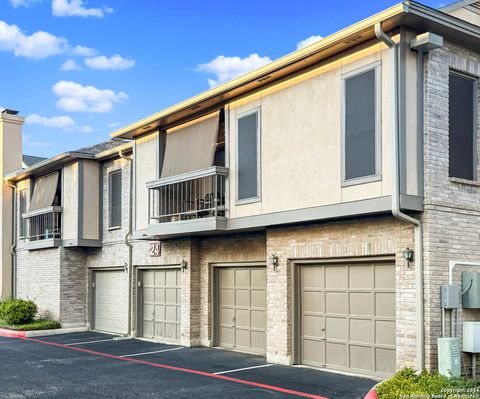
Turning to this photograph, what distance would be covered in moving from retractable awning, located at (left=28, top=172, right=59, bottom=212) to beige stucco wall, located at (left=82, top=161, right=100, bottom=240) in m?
2.17

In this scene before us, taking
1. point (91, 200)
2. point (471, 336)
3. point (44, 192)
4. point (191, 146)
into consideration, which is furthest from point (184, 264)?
point (44, 192)

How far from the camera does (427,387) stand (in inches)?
386

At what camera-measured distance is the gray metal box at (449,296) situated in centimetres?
1108

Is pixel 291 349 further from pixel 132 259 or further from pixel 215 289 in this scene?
pixel 132 259

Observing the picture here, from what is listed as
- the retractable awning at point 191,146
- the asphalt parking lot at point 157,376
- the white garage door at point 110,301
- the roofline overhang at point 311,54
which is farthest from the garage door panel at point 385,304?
the white garage door at point 110,301

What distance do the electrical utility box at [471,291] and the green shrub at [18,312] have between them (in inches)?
651

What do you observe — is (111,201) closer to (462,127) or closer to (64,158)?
(64,158)

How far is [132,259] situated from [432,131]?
11879 millimetres

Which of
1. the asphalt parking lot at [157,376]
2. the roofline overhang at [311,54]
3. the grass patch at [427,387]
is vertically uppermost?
the roofline overhang at [311,54]

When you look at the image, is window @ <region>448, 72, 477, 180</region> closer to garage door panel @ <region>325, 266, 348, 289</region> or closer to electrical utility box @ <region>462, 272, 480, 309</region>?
electrical utility box @ <region>462, 272, 480, 309</region>

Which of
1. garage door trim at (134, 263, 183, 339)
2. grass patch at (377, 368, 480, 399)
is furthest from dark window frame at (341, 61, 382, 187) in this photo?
garage door trim at (134, 263, 183, 339)

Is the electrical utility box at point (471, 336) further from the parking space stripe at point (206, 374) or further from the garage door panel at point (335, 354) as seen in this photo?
the parking space stripe at point (206, 374)

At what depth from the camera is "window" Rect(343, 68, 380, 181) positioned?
1172 cm

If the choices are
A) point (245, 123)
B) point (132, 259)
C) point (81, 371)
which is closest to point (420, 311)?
point (245, 123)
